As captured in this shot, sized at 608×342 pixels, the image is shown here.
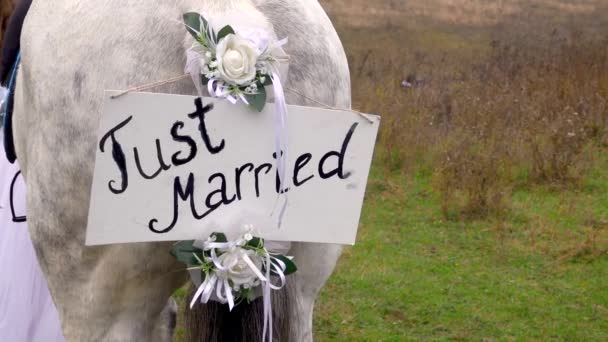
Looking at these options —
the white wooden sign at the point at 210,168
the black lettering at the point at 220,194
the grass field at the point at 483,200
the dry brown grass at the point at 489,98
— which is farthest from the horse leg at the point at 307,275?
the dry brown grass at the point at 489,98

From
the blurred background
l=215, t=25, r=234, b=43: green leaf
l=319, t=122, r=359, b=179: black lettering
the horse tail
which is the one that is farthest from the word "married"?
the blurred background

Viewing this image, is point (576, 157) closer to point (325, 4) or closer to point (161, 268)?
point (161, 268)

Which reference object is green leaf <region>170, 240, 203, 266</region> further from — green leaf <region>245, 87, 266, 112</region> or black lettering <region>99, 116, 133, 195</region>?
green leaf <region>245, 87, 266, 112</region>

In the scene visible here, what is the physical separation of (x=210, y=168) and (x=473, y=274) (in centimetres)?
297

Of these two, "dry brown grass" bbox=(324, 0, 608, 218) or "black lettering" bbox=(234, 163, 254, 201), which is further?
"dry brown grass" bbox=(324, 0, 608, 218)

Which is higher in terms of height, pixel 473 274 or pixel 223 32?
pixel 223 32

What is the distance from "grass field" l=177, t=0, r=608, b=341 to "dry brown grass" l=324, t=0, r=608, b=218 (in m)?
0.02

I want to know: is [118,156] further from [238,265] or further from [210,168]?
[238,265]

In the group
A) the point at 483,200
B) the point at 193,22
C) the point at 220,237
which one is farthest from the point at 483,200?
the point at 193,22

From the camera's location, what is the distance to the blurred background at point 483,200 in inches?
150

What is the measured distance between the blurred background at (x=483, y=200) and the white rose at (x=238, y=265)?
7.00 feet

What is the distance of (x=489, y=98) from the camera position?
675 centimetres

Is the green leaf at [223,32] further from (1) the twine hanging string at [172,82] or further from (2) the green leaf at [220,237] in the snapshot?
(2) the green leaf at [220,237]

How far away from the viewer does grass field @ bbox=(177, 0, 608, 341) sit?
150 inches
